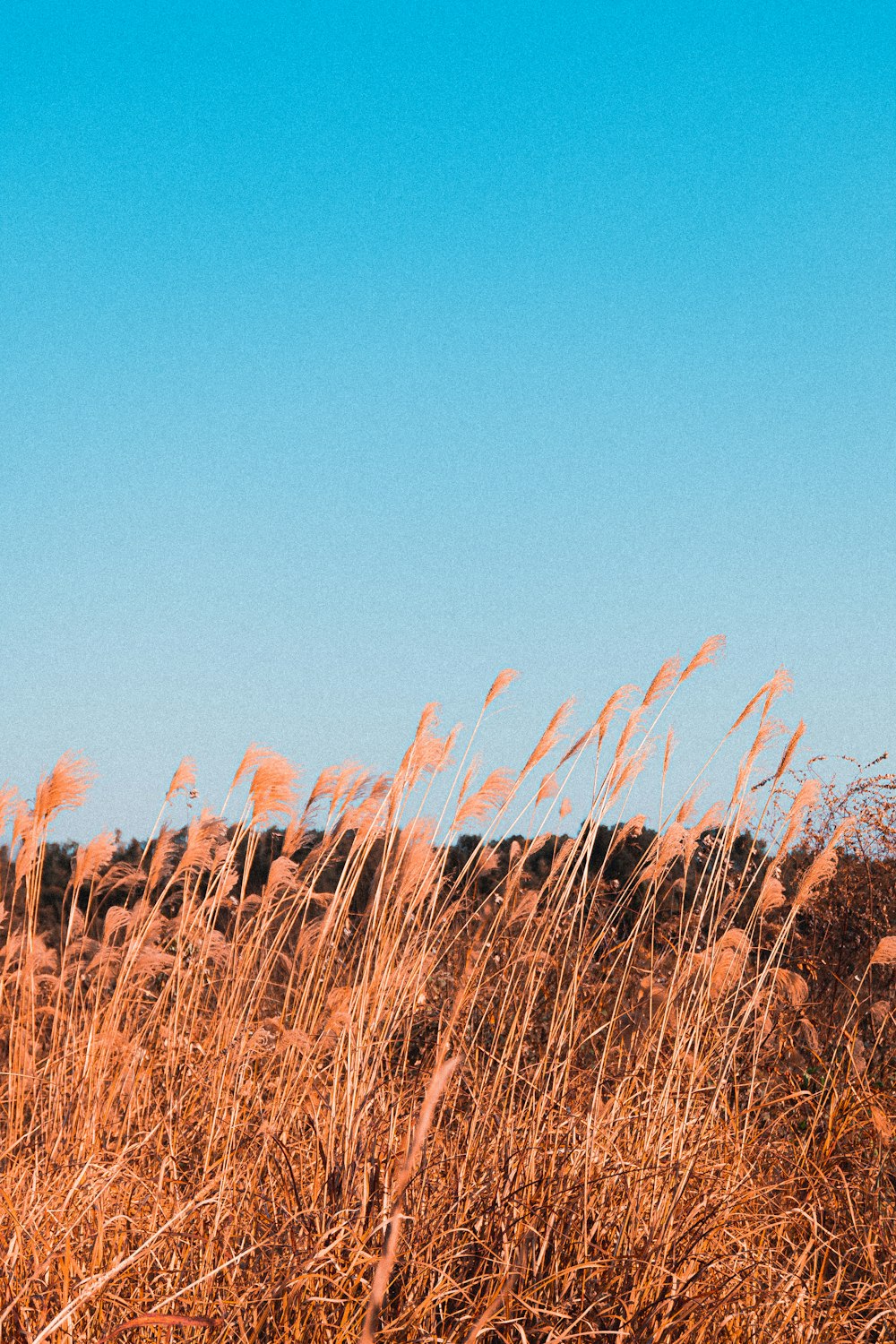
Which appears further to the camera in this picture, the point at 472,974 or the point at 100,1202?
the point at 472,974

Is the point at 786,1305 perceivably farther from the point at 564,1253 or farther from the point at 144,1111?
the point at 144,1111

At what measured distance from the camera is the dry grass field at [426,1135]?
2.60 m

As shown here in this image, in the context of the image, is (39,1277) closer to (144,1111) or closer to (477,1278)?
(477,1278)

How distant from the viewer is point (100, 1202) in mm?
2846

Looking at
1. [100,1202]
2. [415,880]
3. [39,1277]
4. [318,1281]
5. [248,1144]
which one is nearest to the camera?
[318,1281]

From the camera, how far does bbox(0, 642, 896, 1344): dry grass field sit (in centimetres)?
260

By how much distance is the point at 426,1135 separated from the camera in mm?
2176

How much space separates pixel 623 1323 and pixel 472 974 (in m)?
1.00

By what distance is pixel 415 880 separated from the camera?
351cm

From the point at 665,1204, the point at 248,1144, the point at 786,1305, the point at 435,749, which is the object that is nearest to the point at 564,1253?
the point at 665,1204

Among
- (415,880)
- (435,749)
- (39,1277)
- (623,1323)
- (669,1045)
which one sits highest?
(435,749)

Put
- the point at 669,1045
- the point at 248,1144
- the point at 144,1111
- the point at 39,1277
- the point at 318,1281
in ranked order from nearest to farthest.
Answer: the point at 318,1281
the point at 39,1277
the point at 248,1144
the point at 144,1111
the point at 669,1045

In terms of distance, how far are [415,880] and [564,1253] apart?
1.09 m

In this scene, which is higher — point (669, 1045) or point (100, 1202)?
point (669, 1045)
